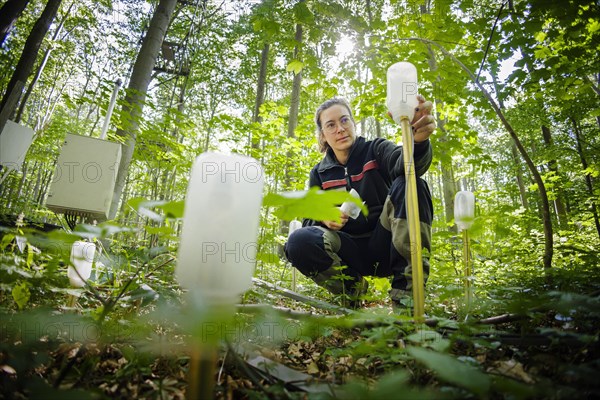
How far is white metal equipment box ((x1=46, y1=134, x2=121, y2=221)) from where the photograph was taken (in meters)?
2.09

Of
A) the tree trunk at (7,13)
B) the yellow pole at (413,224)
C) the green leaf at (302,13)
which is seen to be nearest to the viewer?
the yellow pole at (413,224)

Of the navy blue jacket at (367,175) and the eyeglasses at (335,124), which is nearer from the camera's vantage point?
the navy blue jacket at (367,175)

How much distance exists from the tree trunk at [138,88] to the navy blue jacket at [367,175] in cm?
239

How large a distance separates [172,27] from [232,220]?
11.7m

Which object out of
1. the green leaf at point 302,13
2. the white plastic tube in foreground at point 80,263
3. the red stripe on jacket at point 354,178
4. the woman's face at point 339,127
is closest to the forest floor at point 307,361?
the white plastic tube in foreground at point 80,263

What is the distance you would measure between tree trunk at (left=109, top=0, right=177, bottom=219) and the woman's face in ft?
7.37

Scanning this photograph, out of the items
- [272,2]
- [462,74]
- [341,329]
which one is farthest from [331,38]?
[341,329]

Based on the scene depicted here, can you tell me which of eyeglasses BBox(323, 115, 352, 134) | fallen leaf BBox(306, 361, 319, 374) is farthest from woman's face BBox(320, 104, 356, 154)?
fallen leaf BBox(306, 361, 319, 374)

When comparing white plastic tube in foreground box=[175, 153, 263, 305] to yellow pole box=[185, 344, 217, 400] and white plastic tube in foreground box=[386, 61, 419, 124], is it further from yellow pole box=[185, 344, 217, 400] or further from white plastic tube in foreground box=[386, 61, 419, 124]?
white plastic tube in foreground box=[386, 61, 419, 124]

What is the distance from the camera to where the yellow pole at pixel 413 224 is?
1.18 meters

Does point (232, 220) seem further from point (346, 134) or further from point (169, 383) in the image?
point (346, 134)

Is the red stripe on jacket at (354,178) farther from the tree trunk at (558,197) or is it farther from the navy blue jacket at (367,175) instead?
the tree trunk at (558,197)

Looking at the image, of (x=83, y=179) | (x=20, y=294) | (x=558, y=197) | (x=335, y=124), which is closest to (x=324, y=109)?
(x=335, y=124)

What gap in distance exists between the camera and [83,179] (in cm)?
212
